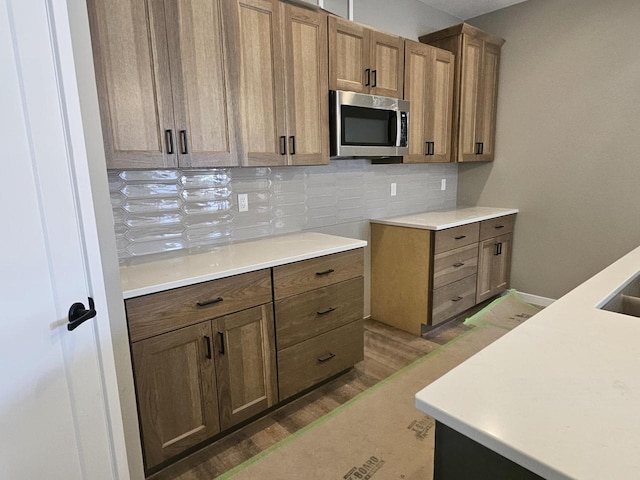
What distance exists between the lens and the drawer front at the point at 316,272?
6.42 ft

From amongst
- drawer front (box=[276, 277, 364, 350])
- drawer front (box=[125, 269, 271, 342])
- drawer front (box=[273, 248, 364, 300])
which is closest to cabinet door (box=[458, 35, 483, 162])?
drawer front (box=[273, 248, 364, 300])

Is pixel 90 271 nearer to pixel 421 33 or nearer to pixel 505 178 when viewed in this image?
pixel 421 33

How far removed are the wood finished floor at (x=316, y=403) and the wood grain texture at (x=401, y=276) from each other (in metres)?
0.13

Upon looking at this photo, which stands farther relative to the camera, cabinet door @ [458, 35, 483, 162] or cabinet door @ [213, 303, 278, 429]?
cabinet door @ [458, 35, 483, 162]

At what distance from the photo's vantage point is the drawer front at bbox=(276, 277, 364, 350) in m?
2.01

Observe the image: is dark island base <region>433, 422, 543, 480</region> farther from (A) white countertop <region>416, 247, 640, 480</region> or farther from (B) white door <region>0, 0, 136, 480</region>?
(B) white door <region>0, 0, 136, 480</region>

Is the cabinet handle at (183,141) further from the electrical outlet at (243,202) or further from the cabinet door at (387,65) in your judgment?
the cabinet door at (387,65)

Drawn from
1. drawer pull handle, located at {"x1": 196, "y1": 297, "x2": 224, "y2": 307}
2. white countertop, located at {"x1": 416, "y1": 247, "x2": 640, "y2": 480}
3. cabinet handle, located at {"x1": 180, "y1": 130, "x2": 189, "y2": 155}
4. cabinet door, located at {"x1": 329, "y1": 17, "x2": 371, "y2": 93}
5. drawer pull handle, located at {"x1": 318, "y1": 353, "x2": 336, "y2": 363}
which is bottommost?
drawer pull handle, located at {"x1": 318, "y1": 353, "x2": 336, "y2": 363}

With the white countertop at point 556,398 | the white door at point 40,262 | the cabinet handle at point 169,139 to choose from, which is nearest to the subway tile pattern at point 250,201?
the cabinet handle at point 169,139

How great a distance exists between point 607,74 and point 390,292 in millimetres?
2502

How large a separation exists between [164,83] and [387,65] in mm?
1656

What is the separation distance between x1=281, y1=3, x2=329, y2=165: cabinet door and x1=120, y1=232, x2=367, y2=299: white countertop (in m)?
0.52

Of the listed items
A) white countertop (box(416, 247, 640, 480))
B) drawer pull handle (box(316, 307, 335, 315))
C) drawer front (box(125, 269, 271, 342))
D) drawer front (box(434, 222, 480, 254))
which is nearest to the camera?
white countertop (box(416, 247, 640, 480))

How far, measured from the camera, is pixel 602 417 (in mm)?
616
